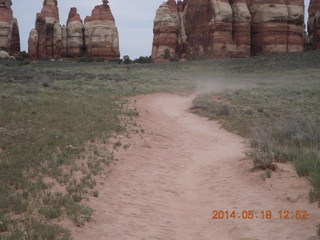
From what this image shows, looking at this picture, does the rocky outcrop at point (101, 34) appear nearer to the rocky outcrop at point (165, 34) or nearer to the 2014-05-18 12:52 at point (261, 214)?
the rocky outcrop at point (165, 34)

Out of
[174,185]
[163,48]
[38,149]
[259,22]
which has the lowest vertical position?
[174,185]

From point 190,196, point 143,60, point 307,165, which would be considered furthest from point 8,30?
point 307,165

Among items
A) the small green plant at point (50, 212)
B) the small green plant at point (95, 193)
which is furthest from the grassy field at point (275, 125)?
the small green plant at point (50, 212)

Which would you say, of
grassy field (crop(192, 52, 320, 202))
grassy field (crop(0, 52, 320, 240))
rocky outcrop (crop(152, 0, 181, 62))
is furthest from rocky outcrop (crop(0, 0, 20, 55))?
grassy field (crop(192, 52, 320, 202))

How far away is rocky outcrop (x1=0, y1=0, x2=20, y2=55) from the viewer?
71.8m

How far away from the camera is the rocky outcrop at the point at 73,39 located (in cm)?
7806

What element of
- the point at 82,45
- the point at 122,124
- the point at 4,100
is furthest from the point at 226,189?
the point at 82,45

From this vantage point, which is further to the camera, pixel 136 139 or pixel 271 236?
pixel 136 139

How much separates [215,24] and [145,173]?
5665cm

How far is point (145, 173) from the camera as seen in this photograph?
8.74 m

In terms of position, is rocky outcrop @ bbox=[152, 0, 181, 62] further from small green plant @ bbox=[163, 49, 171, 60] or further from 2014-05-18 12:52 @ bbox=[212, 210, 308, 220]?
2014-05-18 12:52 @ bbox=[212, 210, 308, 220]

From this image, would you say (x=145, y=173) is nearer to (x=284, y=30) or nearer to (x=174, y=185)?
(x=174, y=185)

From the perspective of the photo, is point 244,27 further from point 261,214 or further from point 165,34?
point 261,214

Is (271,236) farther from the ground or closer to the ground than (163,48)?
closer to the ground
